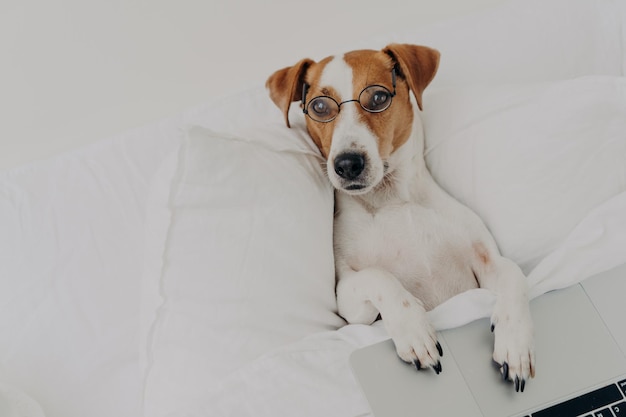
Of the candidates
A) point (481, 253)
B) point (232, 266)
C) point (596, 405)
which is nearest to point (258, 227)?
point (232, 266)

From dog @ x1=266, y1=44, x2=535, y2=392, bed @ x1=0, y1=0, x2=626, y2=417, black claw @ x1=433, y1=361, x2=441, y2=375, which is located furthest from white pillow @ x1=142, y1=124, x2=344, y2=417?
black claw @ x1=433, y1=361, x2=441, y2=375

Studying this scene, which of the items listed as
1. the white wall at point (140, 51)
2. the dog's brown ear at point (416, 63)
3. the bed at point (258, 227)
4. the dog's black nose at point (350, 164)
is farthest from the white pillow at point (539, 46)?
the dog's black nose at point (350, 164)

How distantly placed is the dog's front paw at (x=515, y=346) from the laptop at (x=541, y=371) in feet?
0.07

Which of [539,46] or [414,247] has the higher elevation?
[539,46]

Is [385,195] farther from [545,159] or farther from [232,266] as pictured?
[232,266]

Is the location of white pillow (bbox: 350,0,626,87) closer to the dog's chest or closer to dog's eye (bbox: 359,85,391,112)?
dog's eye (bbox: 359,85,391,112)

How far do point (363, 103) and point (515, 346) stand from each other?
0.82m

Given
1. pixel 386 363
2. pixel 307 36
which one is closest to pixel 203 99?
pixel 307 36

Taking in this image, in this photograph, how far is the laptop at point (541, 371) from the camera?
1269 mm

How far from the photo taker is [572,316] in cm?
139

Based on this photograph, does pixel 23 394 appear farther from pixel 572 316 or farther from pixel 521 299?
pixel 572 316

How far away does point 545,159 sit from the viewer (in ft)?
5.49

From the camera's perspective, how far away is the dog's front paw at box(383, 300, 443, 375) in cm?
133

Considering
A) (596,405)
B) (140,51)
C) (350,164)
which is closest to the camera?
(596,405)
